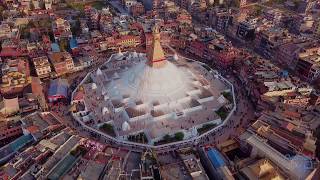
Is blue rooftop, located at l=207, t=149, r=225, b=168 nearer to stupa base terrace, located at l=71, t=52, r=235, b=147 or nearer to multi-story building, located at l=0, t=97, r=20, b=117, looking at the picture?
→ stupa base terrace, located at l=71, t=52, r=235, b=147

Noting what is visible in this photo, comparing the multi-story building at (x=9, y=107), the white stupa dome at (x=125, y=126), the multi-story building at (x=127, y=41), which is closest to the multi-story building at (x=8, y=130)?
the multi-story building at (x=9, y=107)

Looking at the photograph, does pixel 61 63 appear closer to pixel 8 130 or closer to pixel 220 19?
pixel 8 130

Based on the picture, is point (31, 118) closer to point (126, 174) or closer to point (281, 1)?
point (126, 174)

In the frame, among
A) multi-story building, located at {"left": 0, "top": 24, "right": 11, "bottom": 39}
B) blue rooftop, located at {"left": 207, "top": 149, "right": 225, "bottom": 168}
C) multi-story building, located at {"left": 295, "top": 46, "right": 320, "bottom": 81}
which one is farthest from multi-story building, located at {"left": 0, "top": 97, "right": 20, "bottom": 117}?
multi-story building, located at {"left": 295, "top": 46, "right": 320, "bottom": 81}

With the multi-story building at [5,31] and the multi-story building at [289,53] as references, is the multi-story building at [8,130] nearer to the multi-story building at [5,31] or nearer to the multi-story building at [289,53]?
the multi-story building at [5,31]

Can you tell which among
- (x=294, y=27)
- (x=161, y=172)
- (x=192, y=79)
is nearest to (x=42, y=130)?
(x=161, y=172)

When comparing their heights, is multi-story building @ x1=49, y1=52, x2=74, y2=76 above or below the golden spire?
below
